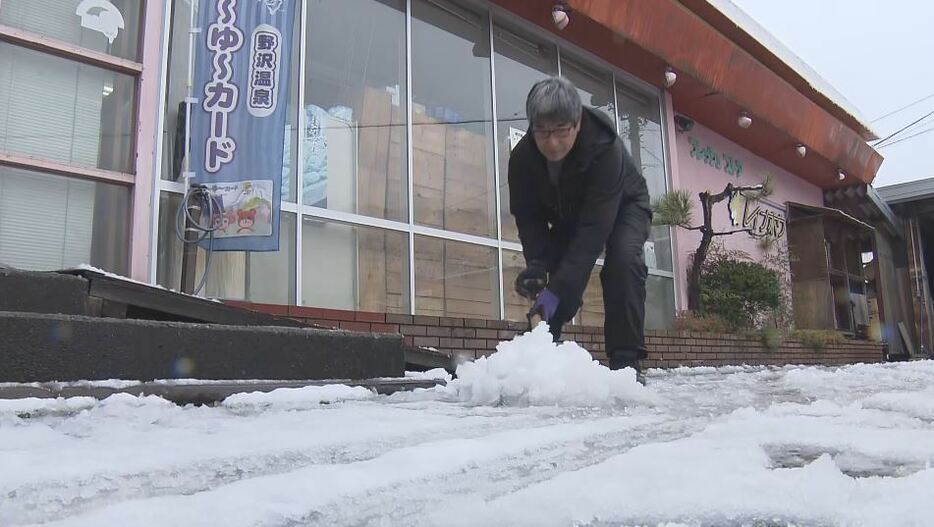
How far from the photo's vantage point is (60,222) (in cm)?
359

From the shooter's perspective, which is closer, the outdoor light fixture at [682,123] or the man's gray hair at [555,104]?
the man's gray hair at [555,104]

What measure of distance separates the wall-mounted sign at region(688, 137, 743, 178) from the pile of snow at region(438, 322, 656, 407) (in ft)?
23.8

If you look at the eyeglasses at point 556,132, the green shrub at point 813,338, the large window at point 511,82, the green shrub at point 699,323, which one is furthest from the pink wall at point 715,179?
the eyeglasses at point 556,132

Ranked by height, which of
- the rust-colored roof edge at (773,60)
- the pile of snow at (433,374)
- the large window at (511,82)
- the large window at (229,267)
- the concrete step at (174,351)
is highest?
the rust-colored roof edge at (773,60)

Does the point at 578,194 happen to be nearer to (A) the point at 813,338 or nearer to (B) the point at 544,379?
(B) the point at 544,379

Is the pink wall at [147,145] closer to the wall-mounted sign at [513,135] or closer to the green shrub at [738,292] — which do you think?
the wall-mounted sign at [513,135]

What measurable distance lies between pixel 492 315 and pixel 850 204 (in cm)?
1013

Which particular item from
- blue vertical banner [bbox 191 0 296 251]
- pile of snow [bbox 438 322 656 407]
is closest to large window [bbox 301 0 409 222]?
blue vertical banner [bbox 191 0 296 251]

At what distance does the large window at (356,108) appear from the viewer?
474 centimetres

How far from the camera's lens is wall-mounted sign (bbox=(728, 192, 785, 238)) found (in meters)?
9.07

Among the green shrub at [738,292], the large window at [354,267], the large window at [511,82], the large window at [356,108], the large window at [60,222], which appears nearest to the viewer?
the large window at [60,222]

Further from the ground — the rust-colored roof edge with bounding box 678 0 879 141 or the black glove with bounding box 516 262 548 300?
the rust-colored roof edge with bounding box 678 0 879 141

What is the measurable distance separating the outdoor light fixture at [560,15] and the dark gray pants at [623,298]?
3.69 meters

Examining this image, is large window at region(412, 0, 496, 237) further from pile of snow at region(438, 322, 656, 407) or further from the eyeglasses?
pile of snow at region(438, 322, 656, 407)
